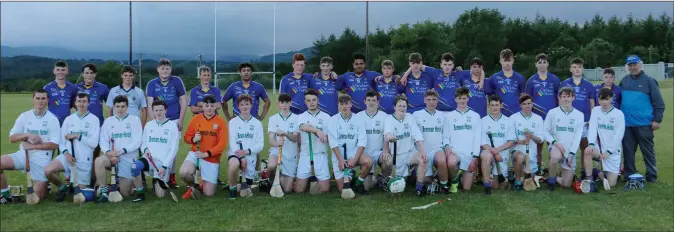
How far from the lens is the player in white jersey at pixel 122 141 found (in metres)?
5.62

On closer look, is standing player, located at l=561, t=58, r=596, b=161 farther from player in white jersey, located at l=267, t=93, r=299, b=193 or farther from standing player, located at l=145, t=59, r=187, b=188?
standing player, located at l=145, t=59, r=187, b=188

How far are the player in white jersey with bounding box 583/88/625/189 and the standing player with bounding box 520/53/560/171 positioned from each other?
56 cm

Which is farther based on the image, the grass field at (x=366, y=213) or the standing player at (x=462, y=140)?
the standing player at (x=462, y=140)

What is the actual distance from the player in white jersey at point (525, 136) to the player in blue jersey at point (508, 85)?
1.17 feet

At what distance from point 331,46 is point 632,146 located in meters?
34.3

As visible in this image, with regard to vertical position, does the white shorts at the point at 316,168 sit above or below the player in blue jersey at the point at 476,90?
below

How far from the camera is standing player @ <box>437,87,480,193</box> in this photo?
18.7ft

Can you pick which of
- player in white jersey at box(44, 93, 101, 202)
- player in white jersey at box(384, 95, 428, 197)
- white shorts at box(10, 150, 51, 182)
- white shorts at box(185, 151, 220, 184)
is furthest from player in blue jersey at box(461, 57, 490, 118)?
white shorts at box(10, 150, 51, 182)

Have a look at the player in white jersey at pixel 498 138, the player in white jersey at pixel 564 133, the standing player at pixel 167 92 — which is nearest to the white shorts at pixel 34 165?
the standing player at pixel 167 92

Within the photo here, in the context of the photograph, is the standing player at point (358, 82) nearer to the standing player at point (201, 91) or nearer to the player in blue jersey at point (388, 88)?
the player in blue jersey at point (388, 88)

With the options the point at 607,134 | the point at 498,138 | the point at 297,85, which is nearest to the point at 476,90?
the point at 498,138

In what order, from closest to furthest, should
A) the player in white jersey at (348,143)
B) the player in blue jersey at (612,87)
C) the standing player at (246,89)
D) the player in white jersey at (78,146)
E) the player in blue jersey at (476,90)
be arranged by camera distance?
the player in white jersey at (78,146) → the player in white jersey at (348,143) → the player in blue jersey at (612,87) → the player in blue jersey at (476,90) → the standing player at (246,89)

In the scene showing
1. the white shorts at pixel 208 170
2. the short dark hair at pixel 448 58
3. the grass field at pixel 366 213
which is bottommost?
the grass field at pixel 366 213

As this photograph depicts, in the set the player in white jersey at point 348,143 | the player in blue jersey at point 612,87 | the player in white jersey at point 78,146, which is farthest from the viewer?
the player in blue jersey at point 612,87
